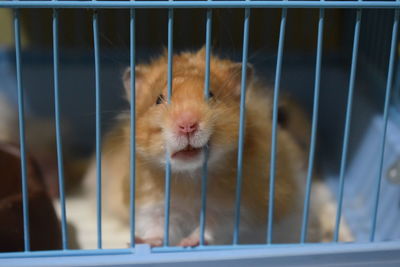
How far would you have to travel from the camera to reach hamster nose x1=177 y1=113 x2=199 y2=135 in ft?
5.28

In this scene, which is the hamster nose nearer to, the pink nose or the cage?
the pink nose

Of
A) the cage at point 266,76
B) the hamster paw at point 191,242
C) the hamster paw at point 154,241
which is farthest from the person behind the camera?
the cage at point 266,76

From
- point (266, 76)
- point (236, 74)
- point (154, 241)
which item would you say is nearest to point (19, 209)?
point (154, 241)

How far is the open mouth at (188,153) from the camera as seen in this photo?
66.4 inches

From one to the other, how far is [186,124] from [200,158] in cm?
15

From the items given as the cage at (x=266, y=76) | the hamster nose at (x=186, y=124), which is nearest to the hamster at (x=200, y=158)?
the hamster nose at (x=186, y=124)

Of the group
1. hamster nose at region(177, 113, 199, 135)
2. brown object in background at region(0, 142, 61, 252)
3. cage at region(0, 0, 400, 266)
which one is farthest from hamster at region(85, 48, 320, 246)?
brown object in background at region(0, 142, 61, 252)

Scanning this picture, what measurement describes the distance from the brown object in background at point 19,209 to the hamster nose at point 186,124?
2.28 feet

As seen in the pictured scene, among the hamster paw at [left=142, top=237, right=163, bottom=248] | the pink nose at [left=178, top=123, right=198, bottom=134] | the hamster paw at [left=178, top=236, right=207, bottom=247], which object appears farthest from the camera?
the hamster paw at [left=142, top=237, right=163, bottom=248]

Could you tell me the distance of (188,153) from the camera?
5.54 feet

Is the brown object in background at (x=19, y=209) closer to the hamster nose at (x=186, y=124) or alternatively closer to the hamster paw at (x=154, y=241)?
the hamster paw at (x=154, y=241)

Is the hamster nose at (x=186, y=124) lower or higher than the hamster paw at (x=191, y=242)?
higher

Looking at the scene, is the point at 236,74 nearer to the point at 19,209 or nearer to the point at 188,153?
the point at 188,153

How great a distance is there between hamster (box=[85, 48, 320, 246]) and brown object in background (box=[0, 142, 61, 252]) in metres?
0.33
